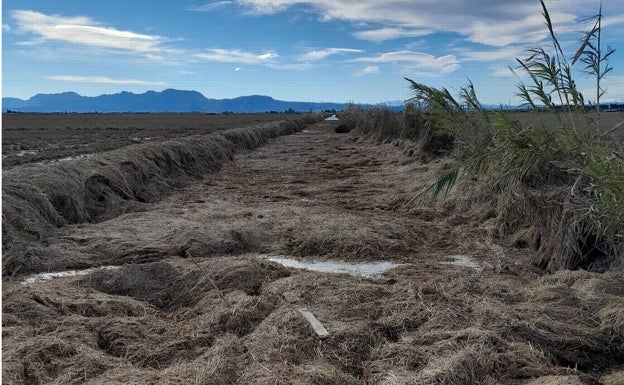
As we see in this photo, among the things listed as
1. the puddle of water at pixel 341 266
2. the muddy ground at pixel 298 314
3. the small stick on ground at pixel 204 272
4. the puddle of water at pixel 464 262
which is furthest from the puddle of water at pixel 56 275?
the puddle of water at pixel 464 262

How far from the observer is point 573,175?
592cm

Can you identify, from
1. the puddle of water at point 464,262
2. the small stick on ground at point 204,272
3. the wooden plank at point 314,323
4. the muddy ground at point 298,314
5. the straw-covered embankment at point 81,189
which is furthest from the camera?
the straw-covered embankment at point 81,189

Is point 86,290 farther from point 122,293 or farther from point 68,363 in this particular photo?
point 68,363

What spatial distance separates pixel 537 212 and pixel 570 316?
6.88 feet

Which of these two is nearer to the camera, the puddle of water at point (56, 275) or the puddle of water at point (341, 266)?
the puddle of water at point (56, 275)

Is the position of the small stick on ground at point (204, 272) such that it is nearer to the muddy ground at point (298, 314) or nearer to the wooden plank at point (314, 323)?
the muddy ground at point (298, 314)

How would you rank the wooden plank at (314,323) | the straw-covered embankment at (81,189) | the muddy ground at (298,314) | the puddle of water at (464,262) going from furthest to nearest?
the straw-covered embankment at (81,189) → the puddle of water at (464,262) → the wooden plank at (314,323) → the muddy ground at (298,314)

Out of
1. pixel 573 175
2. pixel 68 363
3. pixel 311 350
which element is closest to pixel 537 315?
pixel 311 350

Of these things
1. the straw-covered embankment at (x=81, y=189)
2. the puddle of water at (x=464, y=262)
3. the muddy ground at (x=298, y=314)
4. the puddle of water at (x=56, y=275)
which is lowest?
the puddle of water at (x=56, y=275)

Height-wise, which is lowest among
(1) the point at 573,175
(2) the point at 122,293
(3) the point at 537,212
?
(2) the point at 122,293

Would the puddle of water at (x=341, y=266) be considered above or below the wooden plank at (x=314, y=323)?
below

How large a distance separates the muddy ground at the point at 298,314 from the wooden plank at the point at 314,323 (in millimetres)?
46

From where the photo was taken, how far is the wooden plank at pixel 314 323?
3885 millimetres

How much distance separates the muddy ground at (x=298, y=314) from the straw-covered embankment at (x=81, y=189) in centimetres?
37
